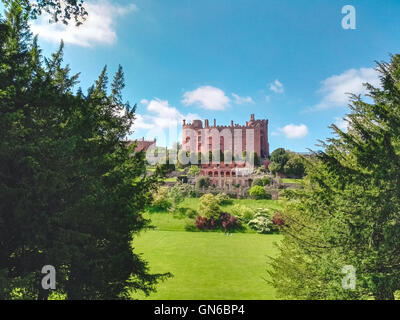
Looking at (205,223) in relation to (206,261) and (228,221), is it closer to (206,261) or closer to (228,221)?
(228,221)

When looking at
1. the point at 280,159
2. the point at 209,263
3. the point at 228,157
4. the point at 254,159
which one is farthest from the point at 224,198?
the point at 254,159

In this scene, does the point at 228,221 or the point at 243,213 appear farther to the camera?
the point at 243,213

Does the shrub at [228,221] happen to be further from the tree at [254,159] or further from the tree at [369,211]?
the tree at [254,159]

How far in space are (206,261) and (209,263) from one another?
0.48 metres

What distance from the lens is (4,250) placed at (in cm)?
493

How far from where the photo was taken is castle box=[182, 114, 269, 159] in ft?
242

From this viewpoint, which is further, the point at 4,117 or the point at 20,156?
the point at 20,156

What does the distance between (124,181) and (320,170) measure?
23.7 feet

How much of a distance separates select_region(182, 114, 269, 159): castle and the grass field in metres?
45.6

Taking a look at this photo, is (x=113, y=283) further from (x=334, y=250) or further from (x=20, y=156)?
(x=334, y=250)

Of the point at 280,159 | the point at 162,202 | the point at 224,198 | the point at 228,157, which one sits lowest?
the point at 162,202

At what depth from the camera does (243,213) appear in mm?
33219

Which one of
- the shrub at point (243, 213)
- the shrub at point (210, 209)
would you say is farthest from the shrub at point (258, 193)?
the shrub at point (210, 209)
